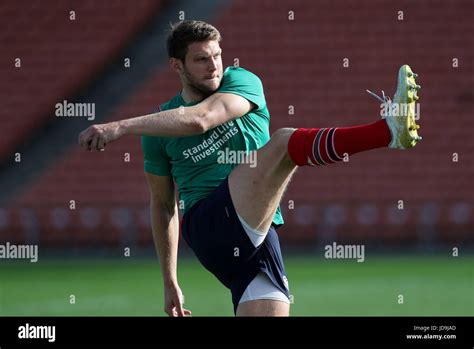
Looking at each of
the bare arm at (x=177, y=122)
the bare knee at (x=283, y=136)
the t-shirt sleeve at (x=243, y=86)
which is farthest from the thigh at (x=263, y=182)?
the t-shirt sleeve at (x=243, y=86)

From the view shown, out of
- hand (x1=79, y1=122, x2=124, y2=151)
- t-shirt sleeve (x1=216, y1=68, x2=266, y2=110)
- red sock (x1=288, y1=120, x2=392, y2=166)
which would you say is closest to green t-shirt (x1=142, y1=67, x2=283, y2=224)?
t-shirt sleeve (x1=216, y1=68, x2=266, y2=110)

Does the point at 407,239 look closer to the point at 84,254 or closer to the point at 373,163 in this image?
the point at 373,163

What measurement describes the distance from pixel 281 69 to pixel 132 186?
2706 millimetres

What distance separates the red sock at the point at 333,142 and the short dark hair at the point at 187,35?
2.89 ft

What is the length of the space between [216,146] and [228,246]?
56 centimetres

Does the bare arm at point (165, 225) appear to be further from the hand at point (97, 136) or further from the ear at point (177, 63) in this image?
the hand at point (97, 136)

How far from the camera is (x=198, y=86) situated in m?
5.56

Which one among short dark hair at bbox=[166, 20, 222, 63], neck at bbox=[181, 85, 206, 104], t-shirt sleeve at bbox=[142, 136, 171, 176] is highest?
short dark hair at bbox=[166, 20, 222, 63]

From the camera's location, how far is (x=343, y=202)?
15.2 metres

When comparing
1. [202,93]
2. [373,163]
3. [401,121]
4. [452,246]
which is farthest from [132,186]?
[401,121]

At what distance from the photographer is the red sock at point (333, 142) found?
4.76 meters

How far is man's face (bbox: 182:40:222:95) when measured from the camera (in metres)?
5.48

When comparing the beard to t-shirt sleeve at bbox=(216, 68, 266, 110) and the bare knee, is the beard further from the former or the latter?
the bare knee

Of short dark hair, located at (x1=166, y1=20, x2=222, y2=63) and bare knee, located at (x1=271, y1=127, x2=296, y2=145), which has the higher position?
short dark hair, located at (x1=166, y1=20, x2=222, y2=63)
